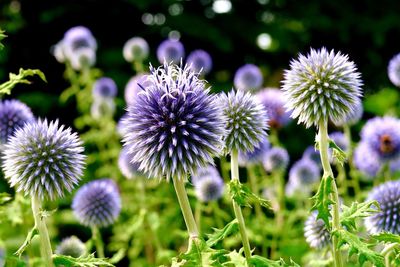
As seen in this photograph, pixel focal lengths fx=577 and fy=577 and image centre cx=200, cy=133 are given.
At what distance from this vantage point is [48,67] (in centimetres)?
848

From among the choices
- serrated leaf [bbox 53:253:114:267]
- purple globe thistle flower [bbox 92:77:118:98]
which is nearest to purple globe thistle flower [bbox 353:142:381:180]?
serrated leaf [bbox 53:253:114:267]

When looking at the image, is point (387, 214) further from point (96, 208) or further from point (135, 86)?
point (135, 86)

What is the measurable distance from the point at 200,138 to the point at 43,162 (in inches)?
27.5

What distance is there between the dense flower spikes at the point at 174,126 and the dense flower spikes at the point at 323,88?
0.36 metres

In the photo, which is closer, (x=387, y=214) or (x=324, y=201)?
(x=324, y=201)

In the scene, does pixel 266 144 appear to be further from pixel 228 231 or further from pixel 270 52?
pixel 270 52

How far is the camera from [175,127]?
2217 millimetres

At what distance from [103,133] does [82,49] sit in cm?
124

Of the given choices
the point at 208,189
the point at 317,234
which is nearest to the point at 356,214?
the point at 317,234

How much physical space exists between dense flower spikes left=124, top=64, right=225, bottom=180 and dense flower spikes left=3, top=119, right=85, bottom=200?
13.7 inches

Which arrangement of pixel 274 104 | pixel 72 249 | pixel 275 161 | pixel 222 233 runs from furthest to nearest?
pixel 274 104, pixel 275 161, pixel 72 249, pixel 222 233

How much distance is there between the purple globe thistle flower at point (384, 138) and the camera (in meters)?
4.12

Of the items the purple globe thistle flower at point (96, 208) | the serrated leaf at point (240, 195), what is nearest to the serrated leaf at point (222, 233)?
the serrated leaf at point (240, 195)

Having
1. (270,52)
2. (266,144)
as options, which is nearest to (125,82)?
(270,52)
